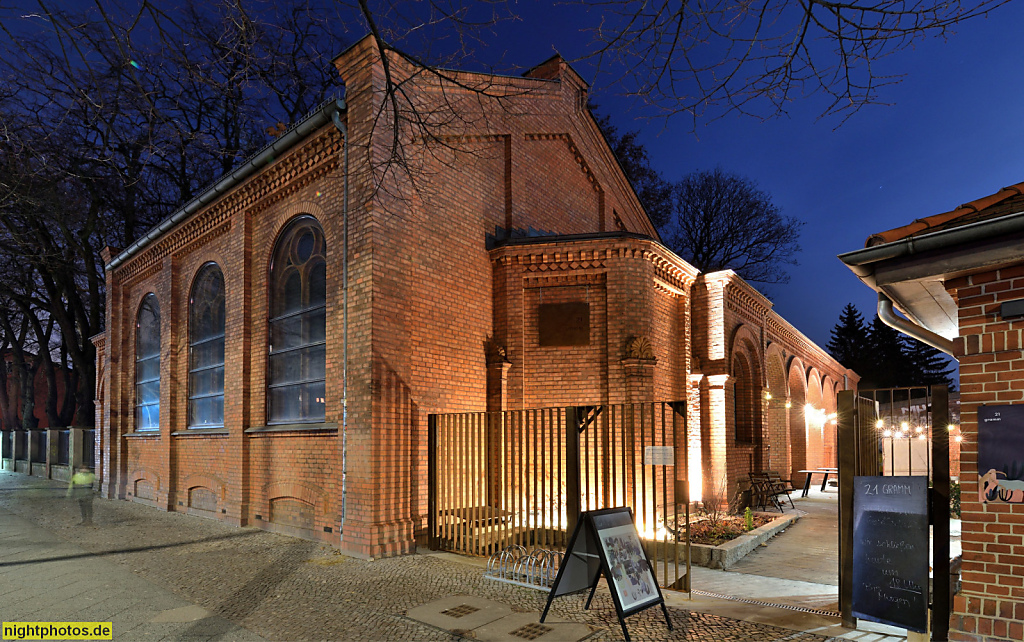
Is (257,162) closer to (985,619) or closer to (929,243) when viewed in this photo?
(929,243)


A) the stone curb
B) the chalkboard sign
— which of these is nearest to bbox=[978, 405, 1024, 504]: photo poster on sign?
the chalkboard sign

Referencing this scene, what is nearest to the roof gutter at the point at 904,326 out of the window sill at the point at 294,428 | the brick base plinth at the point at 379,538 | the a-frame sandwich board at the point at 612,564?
the a-frame sandwich board at the point at 612,564

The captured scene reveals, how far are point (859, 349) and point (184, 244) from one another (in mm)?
54375

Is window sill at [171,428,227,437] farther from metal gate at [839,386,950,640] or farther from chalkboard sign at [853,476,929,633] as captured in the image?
chalkboard sign at [853,476,929,633]

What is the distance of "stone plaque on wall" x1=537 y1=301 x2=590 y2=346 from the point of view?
11703mm

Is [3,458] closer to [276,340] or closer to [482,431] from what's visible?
[276,340]

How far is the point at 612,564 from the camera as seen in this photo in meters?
5.62

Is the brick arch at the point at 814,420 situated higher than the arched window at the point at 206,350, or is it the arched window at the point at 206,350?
the arched window at the point at 206,350

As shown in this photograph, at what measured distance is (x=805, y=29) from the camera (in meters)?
4.72

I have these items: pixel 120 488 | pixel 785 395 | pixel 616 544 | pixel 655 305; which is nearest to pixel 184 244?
pixel 120 488

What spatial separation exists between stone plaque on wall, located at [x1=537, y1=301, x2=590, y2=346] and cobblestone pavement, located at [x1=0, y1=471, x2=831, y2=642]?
4.45m

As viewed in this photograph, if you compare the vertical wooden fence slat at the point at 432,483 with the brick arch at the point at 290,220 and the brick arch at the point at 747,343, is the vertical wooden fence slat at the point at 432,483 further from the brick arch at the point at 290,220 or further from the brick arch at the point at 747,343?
the brick arch at the point at 747,343

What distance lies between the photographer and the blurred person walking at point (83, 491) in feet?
46.0

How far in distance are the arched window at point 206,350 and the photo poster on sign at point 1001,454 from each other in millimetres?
12971
